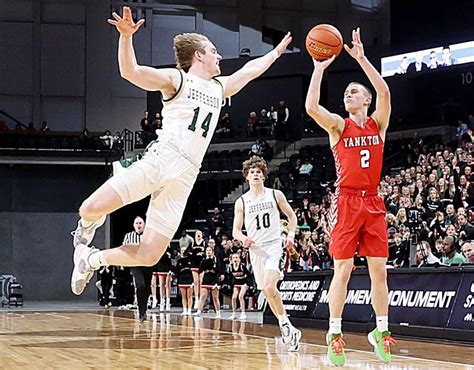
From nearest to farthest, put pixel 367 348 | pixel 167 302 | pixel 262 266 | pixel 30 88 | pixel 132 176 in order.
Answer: pixel 132 176 → pixel 367 348 → pixel 262 266 → pixel 167 302 → pixel 30 88

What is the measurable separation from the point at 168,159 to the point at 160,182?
183mm

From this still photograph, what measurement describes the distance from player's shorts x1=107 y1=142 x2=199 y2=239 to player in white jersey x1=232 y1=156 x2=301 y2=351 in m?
2.71

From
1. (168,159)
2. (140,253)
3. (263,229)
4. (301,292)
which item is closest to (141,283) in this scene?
(301,292)

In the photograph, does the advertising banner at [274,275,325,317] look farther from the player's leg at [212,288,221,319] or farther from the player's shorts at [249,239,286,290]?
the player's leg at [212,288,221,319]

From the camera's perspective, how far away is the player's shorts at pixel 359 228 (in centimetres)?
681

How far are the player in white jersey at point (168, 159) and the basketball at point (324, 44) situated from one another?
106 cm

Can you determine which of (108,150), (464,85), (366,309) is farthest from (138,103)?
(366,309)

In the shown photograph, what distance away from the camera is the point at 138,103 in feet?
102

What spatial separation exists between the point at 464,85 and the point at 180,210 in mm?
19917

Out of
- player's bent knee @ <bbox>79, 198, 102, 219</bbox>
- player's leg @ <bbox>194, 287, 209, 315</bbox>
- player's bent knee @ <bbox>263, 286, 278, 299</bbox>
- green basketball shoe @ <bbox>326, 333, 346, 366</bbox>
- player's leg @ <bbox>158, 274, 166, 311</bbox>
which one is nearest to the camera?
player's bent knee @ <bbox>79, 198, 102, 219</bbox>

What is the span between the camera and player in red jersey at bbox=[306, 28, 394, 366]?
6.82 metres

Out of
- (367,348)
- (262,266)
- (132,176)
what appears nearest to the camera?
(132,176)

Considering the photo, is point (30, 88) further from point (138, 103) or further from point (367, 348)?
point (367, 348)

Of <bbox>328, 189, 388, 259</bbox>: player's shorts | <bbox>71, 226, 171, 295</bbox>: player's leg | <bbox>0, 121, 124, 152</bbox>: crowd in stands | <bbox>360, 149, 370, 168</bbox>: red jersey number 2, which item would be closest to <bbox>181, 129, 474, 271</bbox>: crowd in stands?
<bbox>328, 189, 388, 259</bbox>: player's shorts
